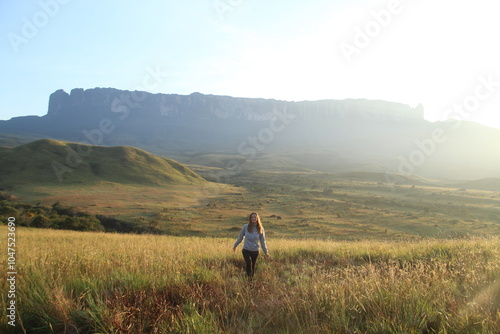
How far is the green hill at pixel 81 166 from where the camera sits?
72688 millimetres

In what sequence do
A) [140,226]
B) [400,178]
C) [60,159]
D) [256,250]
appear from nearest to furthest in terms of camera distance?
[256,250] → [140,226] → [60,159] → [400,178]

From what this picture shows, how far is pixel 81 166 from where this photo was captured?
82.8 meters

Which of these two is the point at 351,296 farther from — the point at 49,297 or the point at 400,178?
the point at 400,178

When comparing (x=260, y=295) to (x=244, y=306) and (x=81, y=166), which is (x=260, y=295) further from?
(x=81, y=166)

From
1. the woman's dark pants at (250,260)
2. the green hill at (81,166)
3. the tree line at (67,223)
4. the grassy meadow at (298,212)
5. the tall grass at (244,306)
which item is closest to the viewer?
the tall grass at (244,306)

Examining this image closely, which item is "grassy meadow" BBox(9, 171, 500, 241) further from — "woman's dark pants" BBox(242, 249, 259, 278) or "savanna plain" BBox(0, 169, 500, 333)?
"woman's dark pants" BBox(242, 249, 259, 278)

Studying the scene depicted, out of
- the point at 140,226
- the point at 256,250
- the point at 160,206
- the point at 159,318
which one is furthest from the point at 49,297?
the point at 160,206

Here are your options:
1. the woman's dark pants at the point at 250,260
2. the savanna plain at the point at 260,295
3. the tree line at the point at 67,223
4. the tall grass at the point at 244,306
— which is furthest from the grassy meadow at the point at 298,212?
the tall grass at the point at 244,306

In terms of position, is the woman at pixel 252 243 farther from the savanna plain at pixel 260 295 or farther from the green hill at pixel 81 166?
the green hill at pixel 81 166

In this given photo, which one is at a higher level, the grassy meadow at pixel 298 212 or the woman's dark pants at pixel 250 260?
the woman's dark pants at pixel 250 260

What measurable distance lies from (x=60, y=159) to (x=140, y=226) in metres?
61.2

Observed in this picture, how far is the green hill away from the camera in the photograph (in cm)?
7269

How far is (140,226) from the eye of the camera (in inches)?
1463

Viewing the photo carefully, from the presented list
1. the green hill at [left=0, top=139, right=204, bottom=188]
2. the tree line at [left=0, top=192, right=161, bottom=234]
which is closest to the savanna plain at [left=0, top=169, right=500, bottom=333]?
the tree line at [left=0, top=192, right=161, bottom=234]
